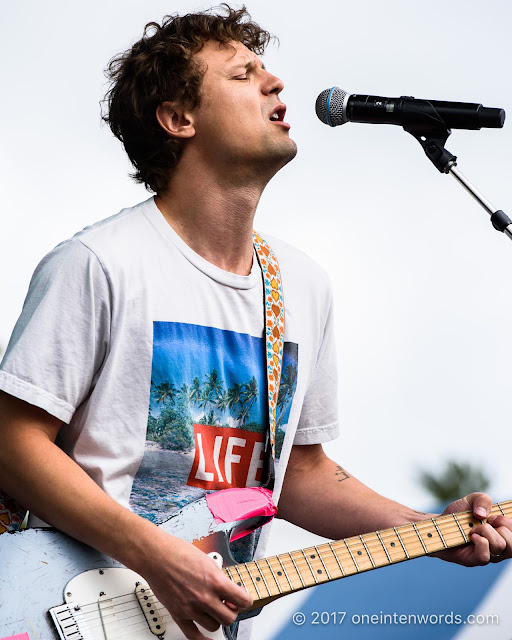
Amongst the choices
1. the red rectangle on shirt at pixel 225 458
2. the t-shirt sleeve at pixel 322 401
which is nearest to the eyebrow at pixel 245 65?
the t-shirt sleeve at pixel 322 401

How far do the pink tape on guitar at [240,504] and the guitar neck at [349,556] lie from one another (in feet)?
0.31

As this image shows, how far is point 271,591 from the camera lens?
1549 millimetres

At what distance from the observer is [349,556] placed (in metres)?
1.67

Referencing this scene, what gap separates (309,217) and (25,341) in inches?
81.7

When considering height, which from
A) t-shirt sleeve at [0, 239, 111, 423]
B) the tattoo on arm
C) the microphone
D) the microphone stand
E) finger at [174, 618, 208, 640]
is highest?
the microphone

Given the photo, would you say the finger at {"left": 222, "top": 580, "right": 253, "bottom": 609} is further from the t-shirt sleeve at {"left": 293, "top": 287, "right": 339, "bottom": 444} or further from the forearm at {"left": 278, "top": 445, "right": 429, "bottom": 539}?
the t-shirt sleeve at {"left": 293, "top": 287, "right": 339, "bottom": 444}

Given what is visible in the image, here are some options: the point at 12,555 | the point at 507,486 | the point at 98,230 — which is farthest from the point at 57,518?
the point at 507,486

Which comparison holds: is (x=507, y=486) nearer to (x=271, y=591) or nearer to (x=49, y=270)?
(x=271, y=591)

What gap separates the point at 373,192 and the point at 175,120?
1.72 meters

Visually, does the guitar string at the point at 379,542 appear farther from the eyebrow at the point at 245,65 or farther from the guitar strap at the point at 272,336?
the eyebrow at the point at 245,65

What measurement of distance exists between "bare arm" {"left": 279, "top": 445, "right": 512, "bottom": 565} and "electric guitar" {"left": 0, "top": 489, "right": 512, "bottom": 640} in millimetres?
201

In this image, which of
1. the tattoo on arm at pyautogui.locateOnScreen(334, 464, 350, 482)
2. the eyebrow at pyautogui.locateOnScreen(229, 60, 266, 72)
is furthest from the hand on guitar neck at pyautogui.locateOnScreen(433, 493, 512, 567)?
the eyebrow at pyautogui.locateOnScreen(229, 60, 266, 72)

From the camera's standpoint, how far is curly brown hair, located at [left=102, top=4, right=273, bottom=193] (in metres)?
2.02

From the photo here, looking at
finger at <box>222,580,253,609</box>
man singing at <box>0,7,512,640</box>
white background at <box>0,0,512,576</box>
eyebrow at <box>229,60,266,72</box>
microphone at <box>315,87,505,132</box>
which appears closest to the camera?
finger at <box>222,580,253,609</box>
